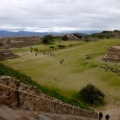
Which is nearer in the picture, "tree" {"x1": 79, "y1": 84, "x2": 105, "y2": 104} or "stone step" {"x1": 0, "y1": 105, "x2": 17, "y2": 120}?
"stone step" {"x1": 0, "y1": 105, "x2": 17, "y2": 120}

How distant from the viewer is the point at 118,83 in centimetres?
2345

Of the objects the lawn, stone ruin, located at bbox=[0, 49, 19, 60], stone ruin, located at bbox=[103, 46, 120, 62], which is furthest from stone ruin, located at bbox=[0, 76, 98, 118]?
stone ruin, located at bbox=[0, 49, 19, 60]

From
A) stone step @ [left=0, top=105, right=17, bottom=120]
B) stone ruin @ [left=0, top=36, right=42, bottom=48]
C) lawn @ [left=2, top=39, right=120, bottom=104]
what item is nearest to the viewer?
stone step @ [left=0, top=105, right=17, bottom=120]

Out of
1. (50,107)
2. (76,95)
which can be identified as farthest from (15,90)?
(76,95)

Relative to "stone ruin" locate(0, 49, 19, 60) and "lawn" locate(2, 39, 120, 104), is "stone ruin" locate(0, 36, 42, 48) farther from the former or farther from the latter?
"lawn" locate(2, 39, 120, 104)

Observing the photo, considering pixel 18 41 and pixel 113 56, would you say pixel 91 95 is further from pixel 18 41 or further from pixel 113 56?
pixel 18 41

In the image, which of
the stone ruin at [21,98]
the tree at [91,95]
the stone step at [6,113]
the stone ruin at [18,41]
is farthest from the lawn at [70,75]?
the stone ruin at [18,41]

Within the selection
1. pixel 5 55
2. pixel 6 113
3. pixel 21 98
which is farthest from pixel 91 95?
pixel 5 55

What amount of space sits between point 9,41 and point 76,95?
38.0 m

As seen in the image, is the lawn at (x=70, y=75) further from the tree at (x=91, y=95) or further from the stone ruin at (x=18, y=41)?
the stone ruin at (x=18, y=41)

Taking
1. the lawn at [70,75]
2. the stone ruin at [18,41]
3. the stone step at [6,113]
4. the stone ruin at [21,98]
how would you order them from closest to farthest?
the stone step at [6,113]
the stone ruin at [21,98]
the lawn at [70,75]
the stone ruin at [18,41]

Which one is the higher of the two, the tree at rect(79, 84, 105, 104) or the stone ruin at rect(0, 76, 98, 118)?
the stone ruin at rect(0, 76, 98, 118)

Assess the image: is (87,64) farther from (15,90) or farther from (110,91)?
(15,90)

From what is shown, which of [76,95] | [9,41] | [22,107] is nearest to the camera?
[22,107]
